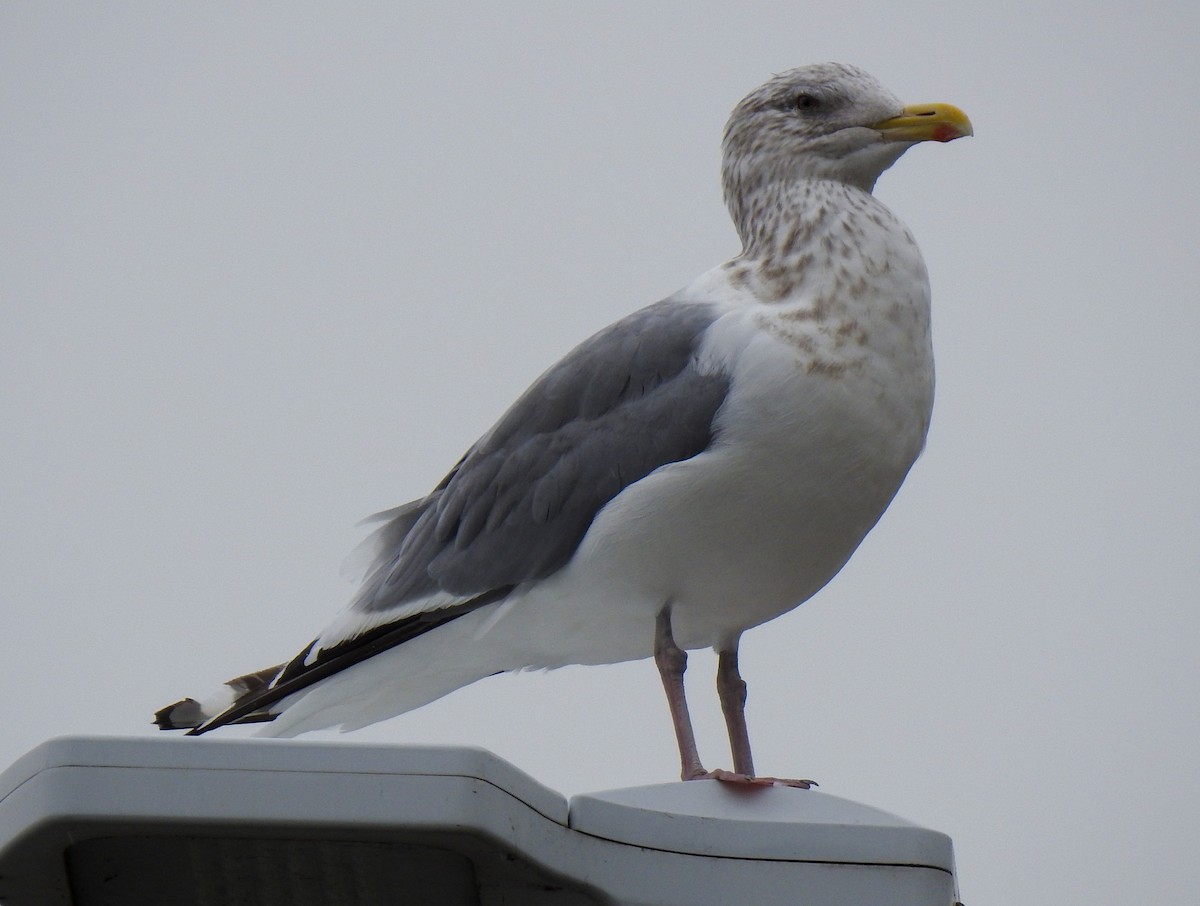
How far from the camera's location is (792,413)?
2.78 m

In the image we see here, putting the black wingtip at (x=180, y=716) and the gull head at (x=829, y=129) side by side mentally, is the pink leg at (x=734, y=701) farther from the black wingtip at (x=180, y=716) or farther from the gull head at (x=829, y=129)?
the black wingtip at (x=180, y=716)

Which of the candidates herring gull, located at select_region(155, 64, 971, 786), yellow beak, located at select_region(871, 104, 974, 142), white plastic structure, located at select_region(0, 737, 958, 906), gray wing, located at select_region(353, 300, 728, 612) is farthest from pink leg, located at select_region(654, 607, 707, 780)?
yellow beak, located at select_region(871, 104, 974, 142)

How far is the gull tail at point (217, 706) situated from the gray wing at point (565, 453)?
26cm

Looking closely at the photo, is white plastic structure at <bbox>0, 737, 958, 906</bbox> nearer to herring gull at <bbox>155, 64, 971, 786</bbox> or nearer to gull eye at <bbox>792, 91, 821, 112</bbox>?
herring gull at <bbox>155, 64, 971, 786</bbox>

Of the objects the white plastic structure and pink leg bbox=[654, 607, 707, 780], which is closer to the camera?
the white plastic structure

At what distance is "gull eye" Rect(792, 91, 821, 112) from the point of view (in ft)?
10.9

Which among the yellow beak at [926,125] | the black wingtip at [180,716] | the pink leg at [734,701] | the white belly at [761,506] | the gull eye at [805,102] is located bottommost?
the pink leg at [734,701]

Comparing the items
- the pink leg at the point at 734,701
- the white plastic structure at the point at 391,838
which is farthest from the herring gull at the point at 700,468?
the white plastic structure at the point at 391,838

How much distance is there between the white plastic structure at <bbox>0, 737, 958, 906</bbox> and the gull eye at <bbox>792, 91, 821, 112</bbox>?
1828mm

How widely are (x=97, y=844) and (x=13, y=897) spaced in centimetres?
15

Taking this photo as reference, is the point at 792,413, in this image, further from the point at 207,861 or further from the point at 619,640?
the point at 207,861

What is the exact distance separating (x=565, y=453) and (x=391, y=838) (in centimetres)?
153

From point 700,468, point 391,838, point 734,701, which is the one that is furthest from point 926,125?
point 391,838

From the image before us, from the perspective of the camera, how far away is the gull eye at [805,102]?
131 inches
